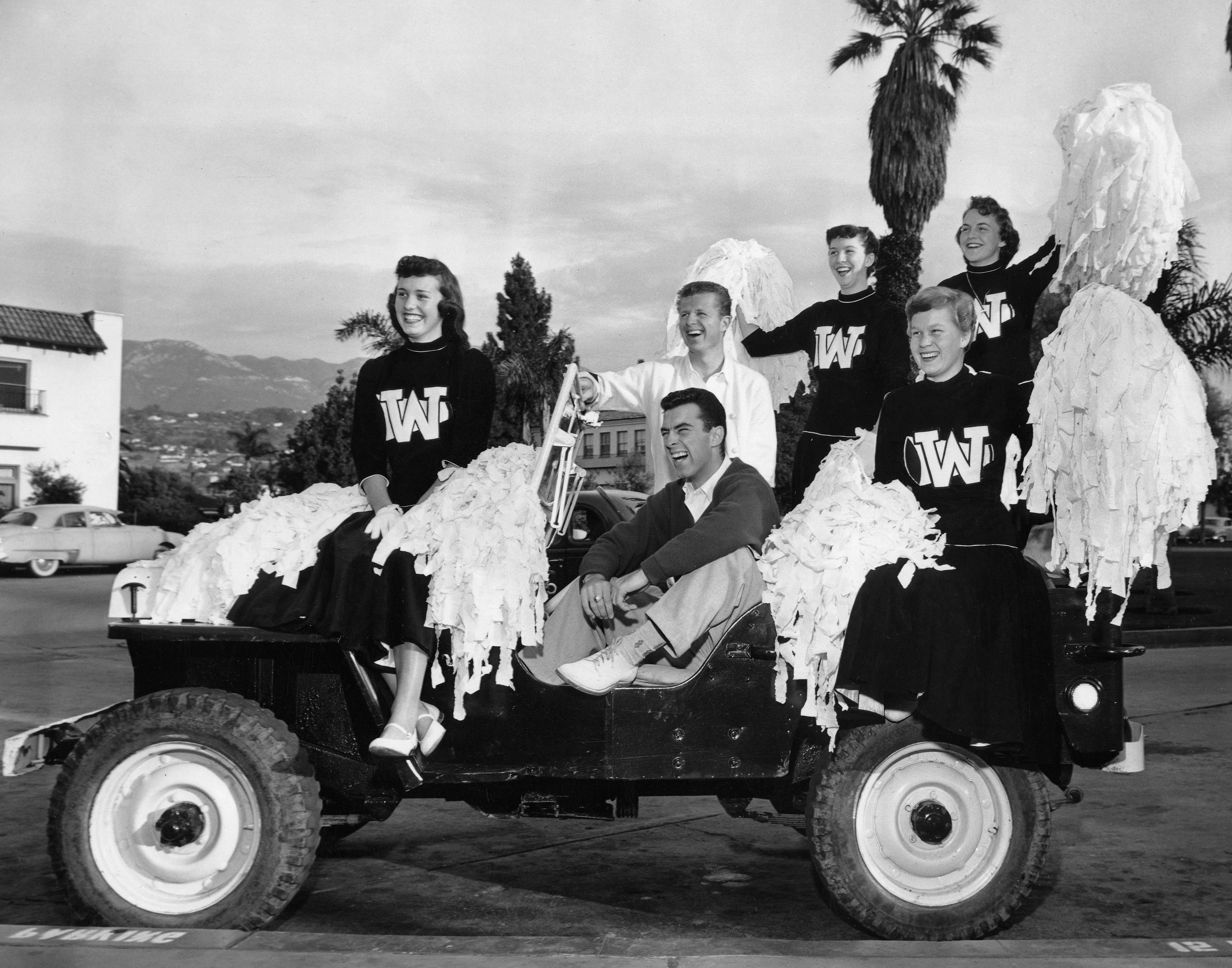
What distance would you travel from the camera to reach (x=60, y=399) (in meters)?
37.3

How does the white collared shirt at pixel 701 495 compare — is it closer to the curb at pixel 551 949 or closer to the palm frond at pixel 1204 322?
the curb at pixel 551 949

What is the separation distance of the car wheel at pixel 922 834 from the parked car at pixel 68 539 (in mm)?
22174

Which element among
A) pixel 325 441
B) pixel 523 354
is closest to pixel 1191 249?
pixel 523 354

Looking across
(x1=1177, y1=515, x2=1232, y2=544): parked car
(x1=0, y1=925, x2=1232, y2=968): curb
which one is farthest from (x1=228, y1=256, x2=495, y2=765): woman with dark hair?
(x1=1177, y1=515, x2=1232, y2=544): parked car

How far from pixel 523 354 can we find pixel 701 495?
123ft

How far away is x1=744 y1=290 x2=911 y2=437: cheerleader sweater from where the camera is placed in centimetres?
527

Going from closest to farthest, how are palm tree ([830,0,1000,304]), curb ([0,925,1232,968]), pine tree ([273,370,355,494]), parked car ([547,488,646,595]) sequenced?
curb ([0,925,1232,968]) < parked car ([547,488,646,595]) < palm tree ([830,0,1000,304]) < pine tree ([273,370,355,494])

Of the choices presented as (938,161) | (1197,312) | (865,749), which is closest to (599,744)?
(865,749)

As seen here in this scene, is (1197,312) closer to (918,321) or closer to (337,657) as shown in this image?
(918,321)

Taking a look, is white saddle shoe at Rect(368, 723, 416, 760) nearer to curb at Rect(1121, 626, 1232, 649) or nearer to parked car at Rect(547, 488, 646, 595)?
parked car at Rect(547, 488, 646, 595)

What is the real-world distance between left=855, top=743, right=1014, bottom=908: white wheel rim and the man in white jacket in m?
1.41

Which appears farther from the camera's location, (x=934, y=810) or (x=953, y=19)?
(x=953, y=19)

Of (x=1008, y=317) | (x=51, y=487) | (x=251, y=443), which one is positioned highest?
(x=251, y=443)

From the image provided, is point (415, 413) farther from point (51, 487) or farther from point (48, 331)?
point (48, 331)
